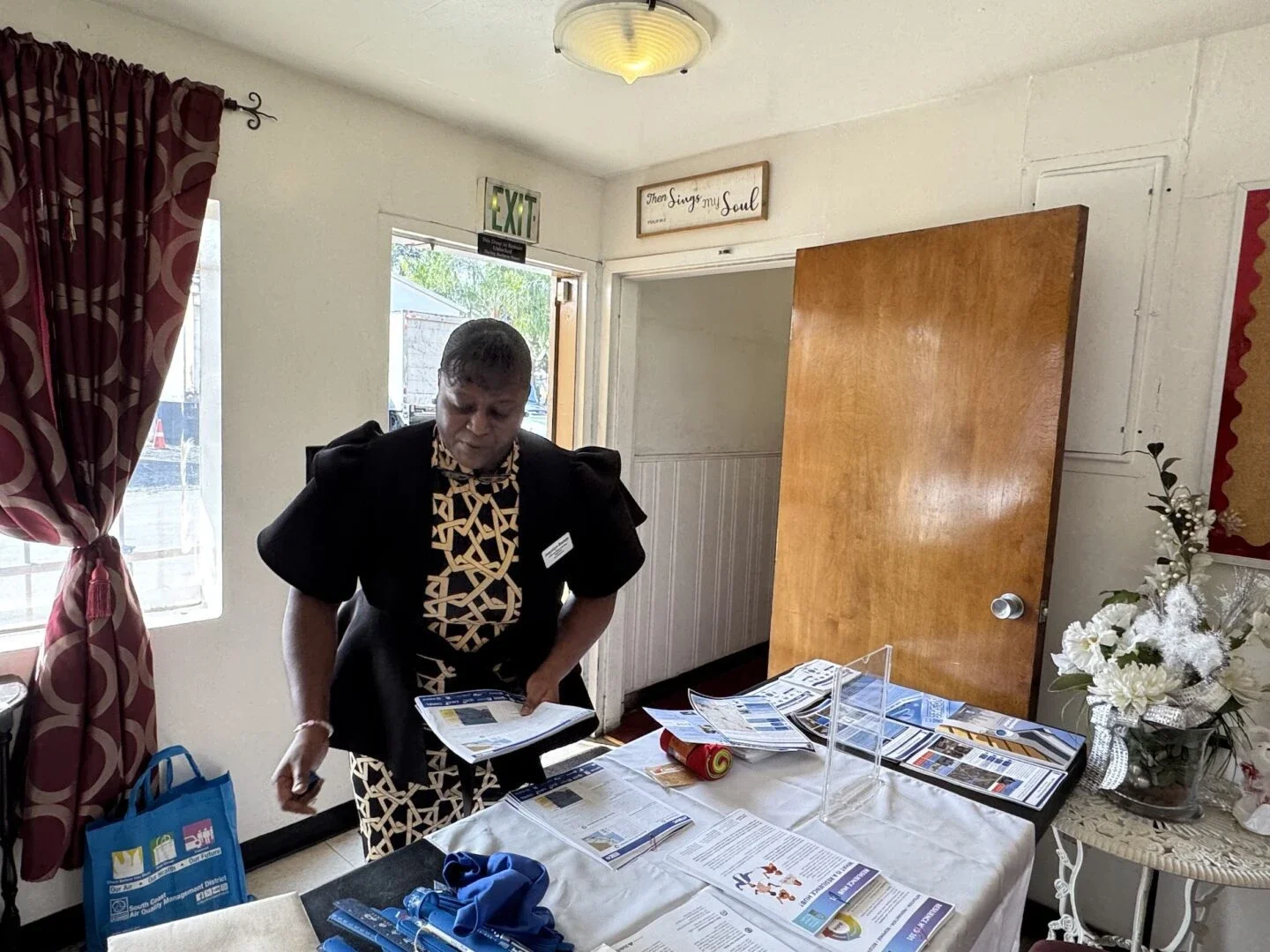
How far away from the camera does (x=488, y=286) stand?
2.97m

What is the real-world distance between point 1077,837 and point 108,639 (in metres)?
2.28

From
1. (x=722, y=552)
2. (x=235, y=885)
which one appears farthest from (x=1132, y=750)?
(x=722, y=552)

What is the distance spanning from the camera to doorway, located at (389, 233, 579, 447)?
2654mm

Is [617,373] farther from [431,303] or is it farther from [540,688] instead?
[540,688]

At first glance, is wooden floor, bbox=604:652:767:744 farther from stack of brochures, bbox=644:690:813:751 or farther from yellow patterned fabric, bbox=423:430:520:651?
yellow patterned fabric, bbox=423:430:520:651

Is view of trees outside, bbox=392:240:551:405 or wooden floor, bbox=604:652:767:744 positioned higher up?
view of trees outside, bbox=392:240:551:405

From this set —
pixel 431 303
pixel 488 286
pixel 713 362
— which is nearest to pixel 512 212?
pixel 488 286

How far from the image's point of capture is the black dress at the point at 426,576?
46.6 inches

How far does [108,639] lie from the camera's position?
6.07 ft

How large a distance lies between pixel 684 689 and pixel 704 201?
238 cm

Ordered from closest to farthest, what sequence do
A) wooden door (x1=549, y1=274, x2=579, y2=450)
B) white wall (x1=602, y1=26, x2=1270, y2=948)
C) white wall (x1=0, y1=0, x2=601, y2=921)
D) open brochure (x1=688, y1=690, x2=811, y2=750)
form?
open brochure (x1=688, y1=690, x2=811, y2=750)
white wall (x1=602, y1=26, x2=1270, y2=948)
white wall (x1=0, y1=0, x2=601, y2=921)
wooden door (x1=549, y1=274, x2=579, y2=450)

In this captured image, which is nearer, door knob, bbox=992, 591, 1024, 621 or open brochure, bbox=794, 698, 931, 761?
open brochure, bbox=794, 698, 931, 761

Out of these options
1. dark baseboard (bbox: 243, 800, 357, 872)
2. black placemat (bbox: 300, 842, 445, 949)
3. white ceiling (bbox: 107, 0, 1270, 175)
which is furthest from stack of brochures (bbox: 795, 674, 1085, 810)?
dark baseboard (bbox: 243, 800, 357, 872)

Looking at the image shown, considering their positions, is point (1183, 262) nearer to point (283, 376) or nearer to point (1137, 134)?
point (1137, 134)
